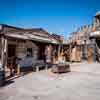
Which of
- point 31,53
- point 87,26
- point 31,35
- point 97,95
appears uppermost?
point 87,26

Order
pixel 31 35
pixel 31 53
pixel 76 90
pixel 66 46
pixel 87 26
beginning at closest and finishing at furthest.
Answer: pixel 76 90 < pixel 31 35 < pixel 31 53 < pixel 66 46 < pixel 87 26

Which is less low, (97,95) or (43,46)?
(43,46)

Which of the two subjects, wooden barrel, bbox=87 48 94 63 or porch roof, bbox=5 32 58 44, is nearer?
porch roof, bbox=5 32 58 44

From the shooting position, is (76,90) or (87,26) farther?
(87,26)

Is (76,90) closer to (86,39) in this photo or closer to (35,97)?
(35,97)

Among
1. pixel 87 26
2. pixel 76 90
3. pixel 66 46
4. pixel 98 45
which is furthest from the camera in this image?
pixel 87 26

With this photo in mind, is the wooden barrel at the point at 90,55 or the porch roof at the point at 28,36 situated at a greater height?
the porch roof at the point at 28,36

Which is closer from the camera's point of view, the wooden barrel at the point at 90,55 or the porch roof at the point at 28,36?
the porch roof at the point at 28,36

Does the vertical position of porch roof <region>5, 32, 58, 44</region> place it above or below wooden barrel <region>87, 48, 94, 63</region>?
above

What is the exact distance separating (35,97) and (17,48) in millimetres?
9800

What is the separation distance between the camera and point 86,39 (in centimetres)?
2305

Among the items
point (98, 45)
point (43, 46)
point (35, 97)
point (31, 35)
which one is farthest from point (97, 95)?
point (98, 45)

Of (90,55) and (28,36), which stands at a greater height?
(28,36)

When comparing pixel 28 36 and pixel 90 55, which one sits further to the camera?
pixel 90 55
